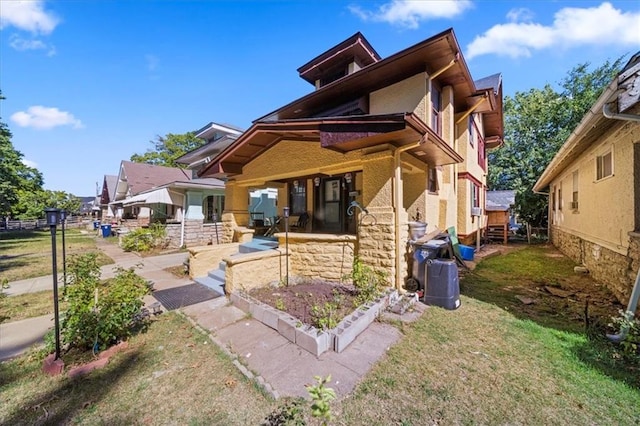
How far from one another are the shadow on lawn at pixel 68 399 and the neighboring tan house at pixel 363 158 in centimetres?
230

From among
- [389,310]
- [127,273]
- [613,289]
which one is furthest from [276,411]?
[613,289]

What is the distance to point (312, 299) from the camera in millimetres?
4684

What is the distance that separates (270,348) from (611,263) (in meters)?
7.46

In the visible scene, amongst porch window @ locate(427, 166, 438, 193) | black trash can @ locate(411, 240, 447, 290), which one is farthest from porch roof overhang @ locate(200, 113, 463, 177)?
black trash can @ locate(411, 240, 447, 290)

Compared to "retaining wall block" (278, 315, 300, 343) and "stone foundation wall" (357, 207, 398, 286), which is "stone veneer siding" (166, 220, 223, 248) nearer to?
"stone foundation wall" (357, 207, 398, 286)

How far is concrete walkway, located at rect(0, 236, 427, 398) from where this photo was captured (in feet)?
9.06

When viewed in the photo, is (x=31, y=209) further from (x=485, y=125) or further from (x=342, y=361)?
(x=485, y=125)

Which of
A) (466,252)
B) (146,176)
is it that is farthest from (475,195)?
(146,176)

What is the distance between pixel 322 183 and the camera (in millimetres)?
8320

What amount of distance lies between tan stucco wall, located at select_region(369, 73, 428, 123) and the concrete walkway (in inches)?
192

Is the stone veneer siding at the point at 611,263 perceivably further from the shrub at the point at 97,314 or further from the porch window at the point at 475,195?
the shrub at the point at 97,314

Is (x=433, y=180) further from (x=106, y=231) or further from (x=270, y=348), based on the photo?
(x=106, y=231)

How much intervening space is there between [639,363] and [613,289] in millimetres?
3416

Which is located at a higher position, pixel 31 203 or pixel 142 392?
pixel 31 203
